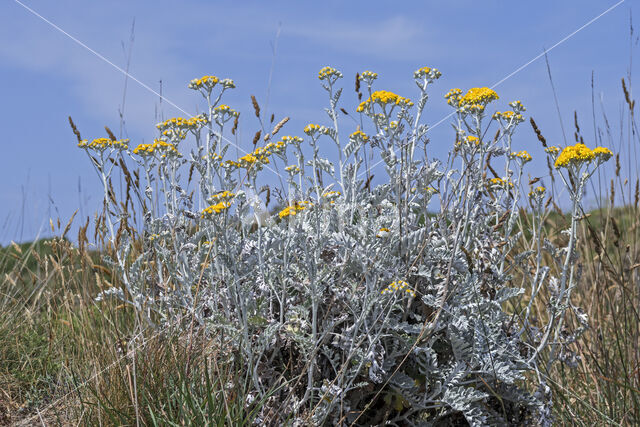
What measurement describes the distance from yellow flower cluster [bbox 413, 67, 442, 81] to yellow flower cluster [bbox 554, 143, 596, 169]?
0.61 metres

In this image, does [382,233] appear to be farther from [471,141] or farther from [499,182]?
[499,182]

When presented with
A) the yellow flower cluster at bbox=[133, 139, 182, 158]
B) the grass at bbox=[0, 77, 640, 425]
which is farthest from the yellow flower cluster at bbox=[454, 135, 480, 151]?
the yellow flower cluster at bbox=[133, 139, 182, 158]

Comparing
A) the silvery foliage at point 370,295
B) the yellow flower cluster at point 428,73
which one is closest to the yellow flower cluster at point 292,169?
the silvery foliage at point 370,295

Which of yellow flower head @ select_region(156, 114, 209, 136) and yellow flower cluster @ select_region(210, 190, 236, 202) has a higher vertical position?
yellow flower head @ select_region(156, 114, 209, 136)

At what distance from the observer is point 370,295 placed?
225 centimetres

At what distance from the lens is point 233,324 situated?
2.57 metres

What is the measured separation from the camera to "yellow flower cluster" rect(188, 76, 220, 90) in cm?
270

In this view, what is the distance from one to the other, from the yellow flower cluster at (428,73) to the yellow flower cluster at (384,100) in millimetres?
122

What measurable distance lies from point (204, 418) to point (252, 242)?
2.41 feet

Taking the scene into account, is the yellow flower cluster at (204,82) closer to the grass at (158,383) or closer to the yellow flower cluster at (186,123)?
the yellow flower cluster at (186,123)

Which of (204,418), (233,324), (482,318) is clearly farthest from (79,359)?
(482,318)

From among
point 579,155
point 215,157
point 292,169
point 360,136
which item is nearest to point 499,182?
point 579,155

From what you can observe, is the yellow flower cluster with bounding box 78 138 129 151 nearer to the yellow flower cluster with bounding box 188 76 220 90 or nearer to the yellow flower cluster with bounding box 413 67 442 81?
the yellow flower cluster with bounding box 188 76 220 90

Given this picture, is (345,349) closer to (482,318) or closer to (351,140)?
(482,318)
